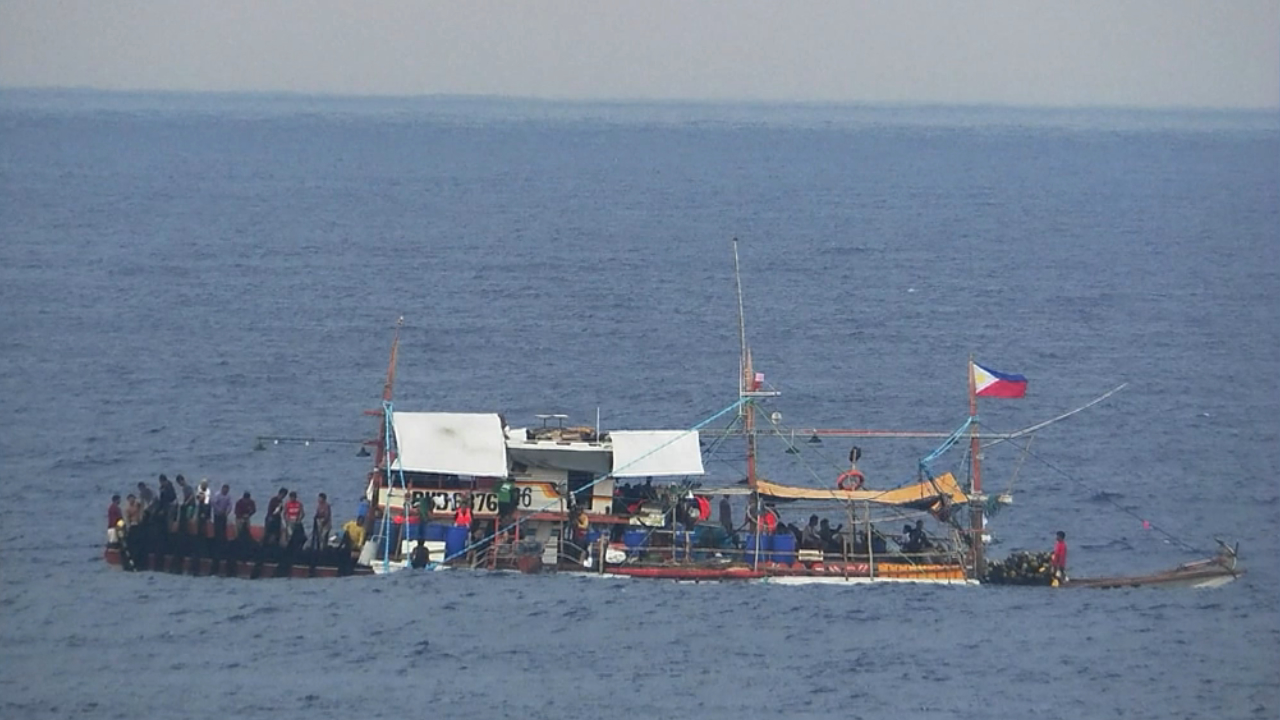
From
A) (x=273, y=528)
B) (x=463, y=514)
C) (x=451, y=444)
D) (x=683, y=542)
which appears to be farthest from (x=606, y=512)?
(x=273, y=528)

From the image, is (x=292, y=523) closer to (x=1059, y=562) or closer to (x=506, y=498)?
(x=506, y=498)

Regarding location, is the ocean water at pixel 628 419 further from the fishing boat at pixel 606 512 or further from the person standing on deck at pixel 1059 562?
the fishing boat at pixel 606 512

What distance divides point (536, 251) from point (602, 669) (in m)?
91.6

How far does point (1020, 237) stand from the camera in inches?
6516

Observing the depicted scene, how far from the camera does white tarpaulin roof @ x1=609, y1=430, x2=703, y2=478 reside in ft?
201

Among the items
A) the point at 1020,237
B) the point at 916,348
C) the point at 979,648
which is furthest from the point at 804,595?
the point at 1020,237

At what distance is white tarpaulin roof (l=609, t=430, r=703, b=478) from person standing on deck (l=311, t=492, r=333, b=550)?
8036 mm

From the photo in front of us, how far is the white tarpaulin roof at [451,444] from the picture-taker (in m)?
60.7

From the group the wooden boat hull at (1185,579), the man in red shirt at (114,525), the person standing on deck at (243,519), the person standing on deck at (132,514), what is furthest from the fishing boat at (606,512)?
the man in red shirt at (114,525)

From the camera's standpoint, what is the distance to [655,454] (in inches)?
2427

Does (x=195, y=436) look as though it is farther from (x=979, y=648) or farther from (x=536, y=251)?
(x=536, y=251)

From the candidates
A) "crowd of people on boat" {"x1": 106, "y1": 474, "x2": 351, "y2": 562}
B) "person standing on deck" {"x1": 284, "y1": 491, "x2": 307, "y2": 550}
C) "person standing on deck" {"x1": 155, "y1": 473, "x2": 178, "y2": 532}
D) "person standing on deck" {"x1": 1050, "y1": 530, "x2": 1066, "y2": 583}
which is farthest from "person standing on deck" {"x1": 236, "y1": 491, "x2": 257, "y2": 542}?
"person standing on deck" {"x1": 1050, "y1": 530, "x2": 1066, "y2": 583}

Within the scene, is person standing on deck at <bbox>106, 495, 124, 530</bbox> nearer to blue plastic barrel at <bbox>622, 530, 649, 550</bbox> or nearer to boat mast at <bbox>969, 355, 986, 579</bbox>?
blue plastic barrel at <bbox>622, 530, 649, 550</bbox>

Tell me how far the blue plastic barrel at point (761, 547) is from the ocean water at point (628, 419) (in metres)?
0.98
